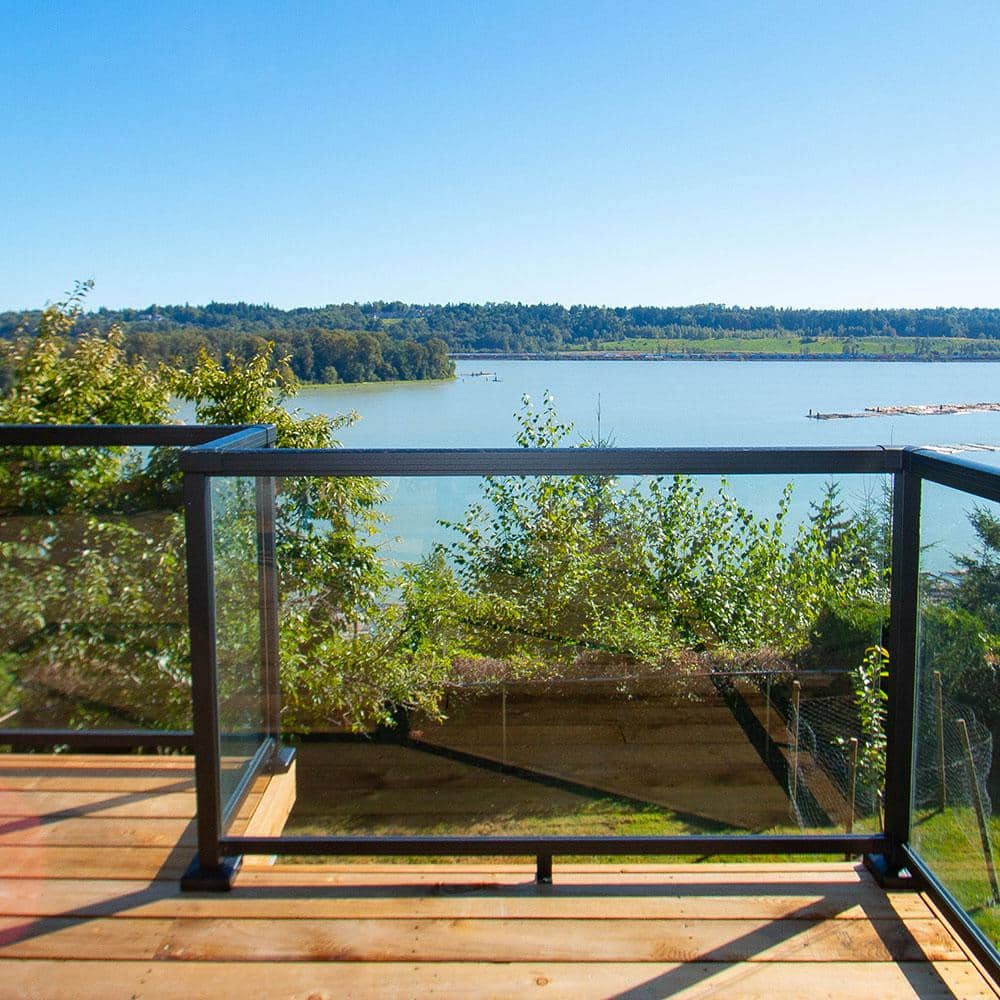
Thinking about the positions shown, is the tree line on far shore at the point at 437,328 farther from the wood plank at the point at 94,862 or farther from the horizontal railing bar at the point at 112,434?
the wood plank at the point at 94,862

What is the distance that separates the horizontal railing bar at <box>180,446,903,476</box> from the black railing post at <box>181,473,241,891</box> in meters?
0.10

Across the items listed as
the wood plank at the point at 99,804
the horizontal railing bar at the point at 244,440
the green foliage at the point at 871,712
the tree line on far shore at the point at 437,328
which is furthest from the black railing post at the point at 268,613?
the tree line on far shore at the point at 437,328

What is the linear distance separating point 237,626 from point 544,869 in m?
0.93

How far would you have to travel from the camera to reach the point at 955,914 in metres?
1.77

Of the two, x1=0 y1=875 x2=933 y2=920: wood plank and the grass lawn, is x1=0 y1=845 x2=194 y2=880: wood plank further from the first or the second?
the grass lawn

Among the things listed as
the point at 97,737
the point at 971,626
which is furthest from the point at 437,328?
the point at 971,626

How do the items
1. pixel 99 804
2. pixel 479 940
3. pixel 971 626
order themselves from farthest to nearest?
pixel 99 804 < pixel 479 940 < pixel 971 626

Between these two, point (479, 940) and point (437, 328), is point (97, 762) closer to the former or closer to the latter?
point (479, 940)

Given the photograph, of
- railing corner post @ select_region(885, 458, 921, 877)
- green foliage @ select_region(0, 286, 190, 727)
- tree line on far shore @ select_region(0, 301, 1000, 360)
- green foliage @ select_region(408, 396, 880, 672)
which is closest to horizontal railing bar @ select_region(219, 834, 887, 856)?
railing corner post @ select_region(885, 458, 921, 877)

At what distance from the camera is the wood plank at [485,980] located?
164 centimetres

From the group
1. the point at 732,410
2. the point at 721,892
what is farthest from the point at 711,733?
the point at 732,410

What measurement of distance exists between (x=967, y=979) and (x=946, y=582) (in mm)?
750

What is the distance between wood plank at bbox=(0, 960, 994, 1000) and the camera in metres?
1.64

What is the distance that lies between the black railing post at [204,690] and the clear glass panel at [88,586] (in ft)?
2.46
